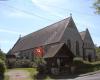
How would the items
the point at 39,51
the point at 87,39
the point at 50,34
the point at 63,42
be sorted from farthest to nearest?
the point at 87,39
the point at 50,34
the point at 39,51
the point at 63,42

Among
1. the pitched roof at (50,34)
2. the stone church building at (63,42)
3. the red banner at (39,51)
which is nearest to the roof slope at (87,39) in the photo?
the stone church building at (63,42)

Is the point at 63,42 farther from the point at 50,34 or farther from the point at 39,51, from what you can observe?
the point at 39,51

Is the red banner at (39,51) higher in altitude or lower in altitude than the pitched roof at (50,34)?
lower

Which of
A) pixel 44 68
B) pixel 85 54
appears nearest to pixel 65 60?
pixel 44 68

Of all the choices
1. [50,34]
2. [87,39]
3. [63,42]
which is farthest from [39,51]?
[87,39]

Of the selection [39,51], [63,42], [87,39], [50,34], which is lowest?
[39,51]

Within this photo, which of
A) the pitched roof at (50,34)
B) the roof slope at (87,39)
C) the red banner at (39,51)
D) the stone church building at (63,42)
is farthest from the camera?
the roof slope at (87,39)

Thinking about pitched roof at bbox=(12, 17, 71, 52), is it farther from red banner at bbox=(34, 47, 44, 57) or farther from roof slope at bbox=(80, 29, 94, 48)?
roof slope at bbox=(80, 29, 94, 48)

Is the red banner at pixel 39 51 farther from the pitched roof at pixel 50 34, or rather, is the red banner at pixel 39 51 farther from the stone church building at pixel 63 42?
the pitched roof at pixel 50 34

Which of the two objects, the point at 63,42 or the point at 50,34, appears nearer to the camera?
the point at 63,42

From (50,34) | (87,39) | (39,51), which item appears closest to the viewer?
(39,51)

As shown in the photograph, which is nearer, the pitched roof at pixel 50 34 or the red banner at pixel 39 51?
the pitched roof at pixel 50 34

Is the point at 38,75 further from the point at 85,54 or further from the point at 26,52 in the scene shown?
the point at 26,52

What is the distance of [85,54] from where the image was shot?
60.8 m
